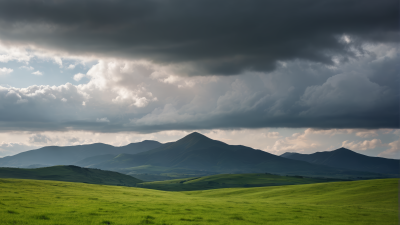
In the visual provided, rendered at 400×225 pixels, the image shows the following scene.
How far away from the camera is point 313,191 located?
10556 cm

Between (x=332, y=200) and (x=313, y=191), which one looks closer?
(x=332, y=200)

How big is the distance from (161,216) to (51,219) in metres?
12.4

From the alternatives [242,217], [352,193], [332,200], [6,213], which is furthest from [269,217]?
[352,193]

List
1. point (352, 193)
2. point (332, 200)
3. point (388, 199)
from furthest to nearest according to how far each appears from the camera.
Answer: point (352, 193) < point (332, 200) < point (388, 199)

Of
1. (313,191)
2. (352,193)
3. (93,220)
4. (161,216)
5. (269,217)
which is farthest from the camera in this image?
(313,191)

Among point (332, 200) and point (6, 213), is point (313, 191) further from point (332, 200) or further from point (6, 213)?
point (6, 213)

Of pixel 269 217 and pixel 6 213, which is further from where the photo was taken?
pixel 269 217

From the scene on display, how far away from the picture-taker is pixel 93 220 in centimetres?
3312

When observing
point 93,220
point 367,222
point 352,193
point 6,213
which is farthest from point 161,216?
point 352,193

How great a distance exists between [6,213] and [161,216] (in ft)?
58.1

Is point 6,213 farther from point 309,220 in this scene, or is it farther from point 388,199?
point 388,199

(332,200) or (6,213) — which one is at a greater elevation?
(6,213)

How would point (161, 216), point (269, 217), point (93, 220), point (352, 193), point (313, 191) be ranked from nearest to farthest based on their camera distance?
point (93, 220), point (161, 216), point (269, 217), point (352, 193), point (313, 191)

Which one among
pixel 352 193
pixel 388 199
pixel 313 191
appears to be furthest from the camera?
pixel 313 191
